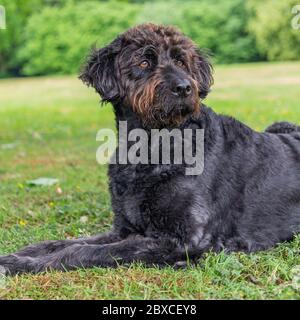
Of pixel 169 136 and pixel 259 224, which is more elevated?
pixel 169 136

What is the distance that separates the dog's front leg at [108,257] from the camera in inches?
188

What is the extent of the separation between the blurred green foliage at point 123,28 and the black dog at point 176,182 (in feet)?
95.1

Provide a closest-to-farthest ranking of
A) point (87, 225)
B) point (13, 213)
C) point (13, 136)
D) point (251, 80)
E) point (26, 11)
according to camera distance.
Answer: point (87, 225) → point (13, 213) → point (13, 136) → point (251, 80) → point (26, 11)

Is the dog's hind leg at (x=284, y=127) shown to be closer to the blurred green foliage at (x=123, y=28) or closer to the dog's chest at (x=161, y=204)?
the dog's chest at (x=161, y=204)

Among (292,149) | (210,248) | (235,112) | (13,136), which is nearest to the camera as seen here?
(210,248)

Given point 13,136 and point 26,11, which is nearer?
point 13,136

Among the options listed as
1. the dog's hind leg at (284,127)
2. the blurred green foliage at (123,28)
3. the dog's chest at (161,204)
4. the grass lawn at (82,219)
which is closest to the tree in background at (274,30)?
the blurred green foliage at (123,28)

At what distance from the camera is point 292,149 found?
5.71 metres

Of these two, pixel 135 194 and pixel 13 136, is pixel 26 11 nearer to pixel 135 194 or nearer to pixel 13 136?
pixel 13 136

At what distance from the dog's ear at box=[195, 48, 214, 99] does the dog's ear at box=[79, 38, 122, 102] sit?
0.68 metres

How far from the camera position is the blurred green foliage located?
3625 cm

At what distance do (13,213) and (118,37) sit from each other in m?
2.58

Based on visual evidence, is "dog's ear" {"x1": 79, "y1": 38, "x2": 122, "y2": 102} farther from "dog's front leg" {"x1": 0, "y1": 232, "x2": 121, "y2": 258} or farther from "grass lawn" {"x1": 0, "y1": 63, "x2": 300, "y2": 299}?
"grass lawn" {"x1": 0, "y1": 63, "x2": 300, "y2": 299}

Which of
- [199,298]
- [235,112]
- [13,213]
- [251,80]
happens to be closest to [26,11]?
[251,80]
